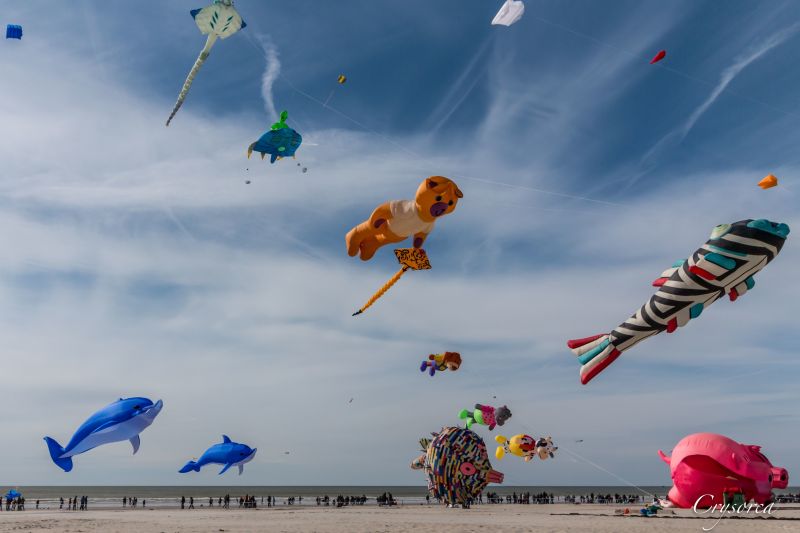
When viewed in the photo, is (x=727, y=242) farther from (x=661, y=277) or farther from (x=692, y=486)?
(x=692, y=486)

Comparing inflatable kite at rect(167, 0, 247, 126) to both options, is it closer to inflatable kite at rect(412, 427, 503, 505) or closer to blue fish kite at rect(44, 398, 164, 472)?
blue fish kite at rect(44, 398, 164, 472)

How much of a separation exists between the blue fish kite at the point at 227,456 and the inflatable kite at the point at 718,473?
63.0 feet

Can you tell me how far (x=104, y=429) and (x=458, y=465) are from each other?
44.1 ft

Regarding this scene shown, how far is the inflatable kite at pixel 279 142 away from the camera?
57.0 ft

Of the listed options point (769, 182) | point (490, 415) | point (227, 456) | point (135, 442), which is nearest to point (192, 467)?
point (227, 456)

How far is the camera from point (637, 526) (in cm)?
2062

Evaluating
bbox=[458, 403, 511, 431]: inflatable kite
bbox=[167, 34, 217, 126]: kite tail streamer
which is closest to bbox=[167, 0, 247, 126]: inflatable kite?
bbox=[167, 34, 217, 126]: kite tail streamer

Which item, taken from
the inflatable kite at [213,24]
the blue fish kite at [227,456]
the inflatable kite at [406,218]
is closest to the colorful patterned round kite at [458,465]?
the blue fish kite at [227,456]

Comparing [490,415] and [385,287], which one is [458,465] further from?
[385,287]

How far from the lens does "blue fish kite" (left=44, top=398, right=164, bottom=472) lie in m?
17.6

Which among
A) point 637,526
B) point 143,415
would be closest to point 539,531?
point 637,526

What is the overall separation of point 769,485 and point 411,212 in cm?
2037

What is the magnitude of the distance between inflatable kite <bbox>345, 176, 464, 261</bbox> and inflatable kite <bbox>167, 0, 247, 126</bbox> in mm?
5613

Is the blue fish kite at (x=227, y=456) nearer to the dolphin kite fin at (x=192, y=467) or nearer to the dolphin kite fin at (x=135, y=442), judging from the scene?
the dolphin kite fin at (x=192, y=467)
